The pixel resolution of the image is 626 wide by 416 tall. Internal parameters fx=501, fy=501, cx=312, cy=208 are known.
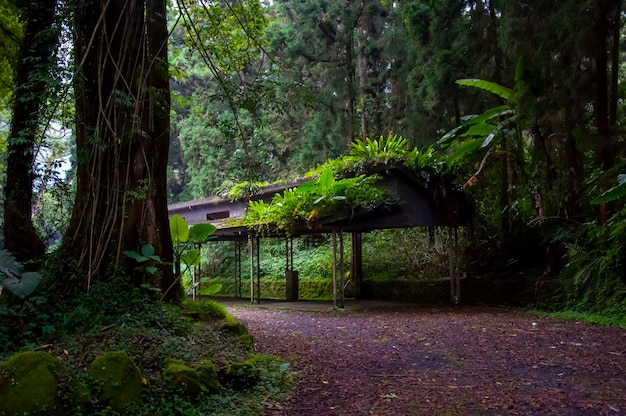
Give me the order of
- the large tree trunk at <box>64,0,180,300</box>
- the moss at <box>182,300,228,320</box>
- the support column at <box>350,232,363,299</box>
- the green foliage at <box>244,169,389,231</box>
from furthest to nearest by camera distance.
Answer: the support column at <box>350,232,363,299</box>, the green foliage at <box>244,169,389,231</box>, the moss at <box>182,300,228,320</box>, the large tree trunk at <box>64,0,180,300</box>

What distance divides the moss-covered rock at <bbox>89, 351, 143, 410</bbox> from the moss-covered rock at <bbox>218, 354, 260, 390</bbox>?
2.59 ft

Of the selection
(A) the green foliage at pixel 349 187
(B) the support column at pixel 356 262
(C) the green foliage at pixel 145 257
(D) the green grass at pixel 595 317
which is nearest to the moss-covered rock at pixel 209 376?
(C) the green foliage at pixel 145 257

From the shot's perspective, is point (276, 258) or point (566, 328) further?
point (276, 258)

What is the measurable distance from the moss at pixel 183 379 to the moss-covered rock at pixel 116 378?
22cm

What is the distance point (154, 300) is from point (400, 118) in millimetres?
10655

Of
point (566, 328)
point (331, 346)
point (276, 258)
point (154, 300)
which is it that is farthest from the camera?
point (276, 258)

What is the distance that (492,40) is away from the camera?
33.8 ft

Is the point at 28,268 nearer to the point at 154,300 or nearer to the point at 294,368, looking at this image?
the point at 154,300

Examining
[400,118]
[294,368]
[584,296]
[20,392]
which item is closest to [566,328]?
[584,296]

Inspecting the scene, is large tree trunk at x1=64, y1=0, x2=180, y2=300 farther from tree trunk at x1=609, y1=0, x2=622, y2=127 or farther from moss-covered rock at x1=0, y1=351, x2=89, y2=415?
tree trunk at x1=609, y1=0, x2=622, y2=127

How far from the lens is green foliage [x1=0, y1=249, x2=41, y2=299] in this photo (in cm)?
407

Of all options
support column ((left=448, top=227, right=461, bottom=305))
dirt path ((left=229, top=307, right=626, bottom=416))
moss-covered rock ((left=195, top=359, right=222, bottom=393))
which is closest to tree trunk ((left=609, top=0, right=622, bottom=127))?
dirt path ((left=229, top=307, right=626, bottom=416))

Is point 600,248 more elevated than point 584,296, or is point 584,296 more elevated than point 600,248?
point 600,248

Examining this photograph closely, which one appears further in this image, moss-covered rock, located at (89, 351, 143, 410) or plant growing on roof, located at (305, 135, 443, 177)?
plant growing on roof, located at (305, 135, 443, 177)
